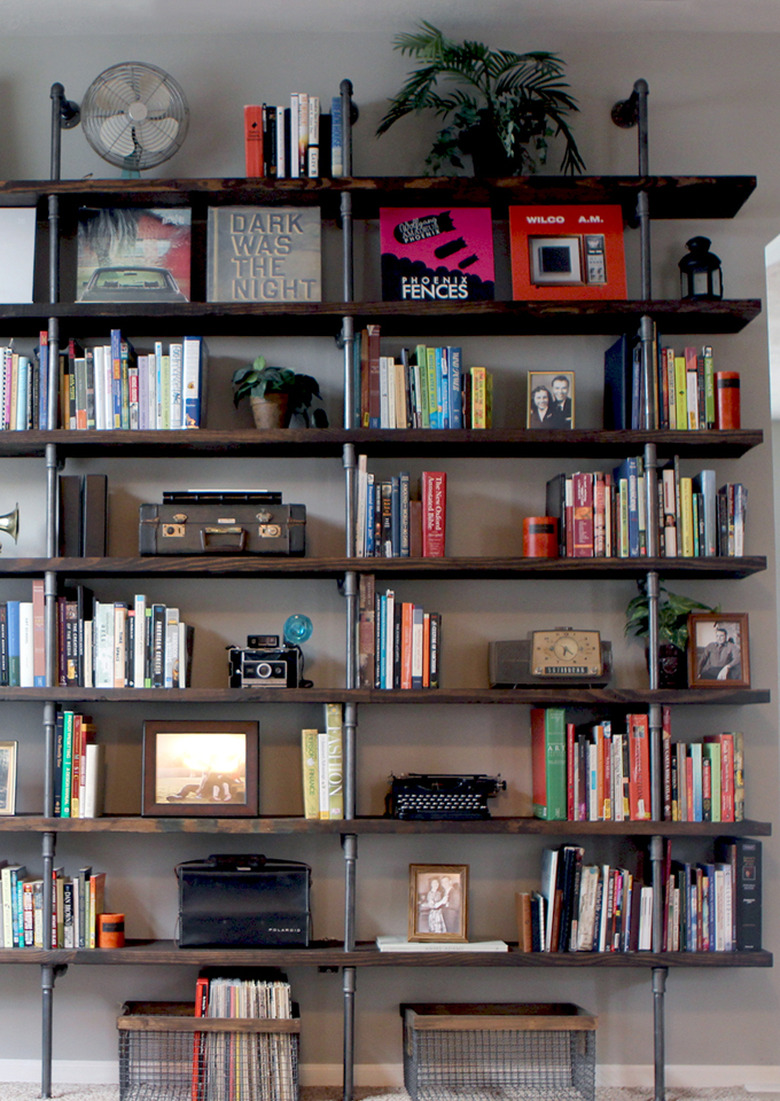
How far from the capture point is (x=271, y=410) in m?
2.99

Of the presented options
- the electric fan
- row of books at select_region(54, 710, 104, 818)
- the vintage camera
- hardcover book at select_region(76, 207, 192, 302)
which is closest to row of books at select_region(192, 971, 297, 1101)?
row of books at select_region(54, 710, 104, 818)

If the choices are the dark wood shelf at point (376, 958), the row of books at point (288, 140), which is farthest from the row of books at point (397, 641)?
the row of books at point (288, 140)

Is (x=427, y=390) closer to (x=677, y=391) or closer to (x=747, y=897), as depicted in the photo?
(x=677, y=391)

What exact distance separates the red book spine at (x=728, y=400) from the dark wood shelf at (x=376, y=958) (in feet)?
5.01

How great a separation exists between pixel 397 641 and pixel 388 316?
98cm

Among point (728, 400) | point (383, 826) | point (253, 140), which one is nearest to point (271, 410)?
point (253, 140)

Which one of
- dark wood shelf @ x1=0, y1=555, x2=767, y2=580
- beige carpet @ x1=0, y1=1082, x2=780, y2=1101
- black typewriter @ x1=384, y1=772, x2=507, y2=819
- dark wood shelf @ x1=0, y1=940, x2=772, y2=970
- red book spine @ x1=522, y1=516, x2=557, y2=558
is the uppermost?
red book spine @ x1=522, y1=516, x2=557, y2=558

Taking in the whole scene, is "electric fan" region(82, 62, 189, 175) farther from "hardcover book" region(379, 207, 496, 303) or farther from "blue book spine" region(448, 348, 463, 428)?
"blue book spine" region(448, 348, 463, 428)

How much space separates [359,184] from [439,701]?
1.55 m

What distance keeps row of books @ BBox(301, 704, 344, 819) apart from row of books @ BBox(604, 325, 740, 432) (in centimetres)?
128

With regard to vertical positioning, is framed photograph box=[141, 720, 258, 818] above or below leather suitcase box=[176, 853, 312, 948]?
above

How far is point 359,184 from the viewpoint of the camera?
2965 mm

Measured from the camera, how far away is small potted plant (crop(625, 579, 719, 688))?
2943mm

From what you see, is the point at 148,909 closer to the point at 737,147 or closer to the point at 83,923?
the point at 83,923
